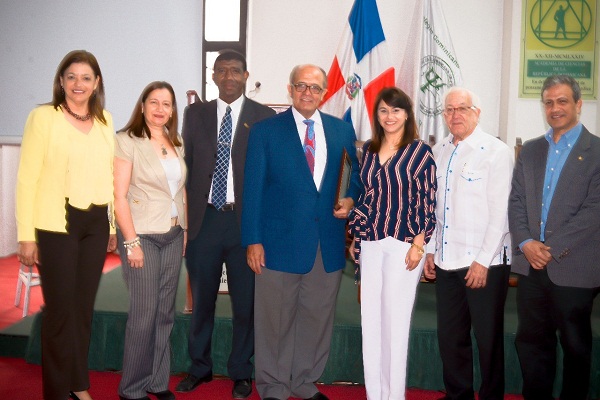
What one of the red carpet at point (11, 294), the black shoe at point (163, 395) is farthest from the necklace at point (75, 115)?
the red carpet at point (11, 294)

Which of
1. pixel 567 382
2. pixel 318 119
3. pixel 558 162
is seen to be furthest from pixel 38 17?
pixel 567 382

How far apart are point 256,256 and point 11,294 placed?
3.25 meters

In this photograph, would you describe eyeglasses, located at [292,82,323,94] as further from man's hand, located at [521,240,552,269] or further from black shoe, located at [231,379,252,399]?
black shoe, located at [231,379,252,399]

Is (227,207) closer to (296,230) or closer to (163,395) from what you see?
(296,230)

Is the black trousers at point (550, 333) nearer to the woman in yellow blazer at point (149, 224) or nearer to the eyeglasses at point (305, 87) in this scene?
the eyeglasses at point (305, 87)

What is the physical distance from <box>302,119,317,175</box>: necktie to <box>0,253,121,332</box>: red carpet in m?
2.13

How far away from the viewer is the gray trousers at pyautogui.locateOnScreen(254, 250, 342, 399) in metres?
2.63

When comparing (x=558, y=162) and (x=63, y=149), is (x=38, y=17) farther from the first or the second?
(x=558, y=162)

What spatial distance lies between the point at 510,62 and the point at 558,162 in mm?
3293

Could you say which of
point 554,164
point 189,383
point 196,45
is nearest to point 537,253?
point 554,164

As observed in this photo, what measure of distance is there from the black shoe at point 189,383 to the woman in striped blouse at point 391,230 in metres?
→ 0.96

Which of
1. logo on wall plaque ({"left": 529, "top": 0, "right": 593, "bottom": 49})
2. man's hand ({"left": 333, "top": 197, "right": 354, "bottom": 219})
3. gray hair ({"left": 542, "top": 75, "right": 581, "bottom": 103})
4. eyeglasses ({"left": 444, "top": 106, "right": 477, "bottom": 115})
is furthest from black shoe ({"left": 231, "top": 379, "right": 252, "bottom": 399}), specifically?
Answer: logo on wall plaque ({"left": 529, "top": 0, "right": 593, "bottom": 49})

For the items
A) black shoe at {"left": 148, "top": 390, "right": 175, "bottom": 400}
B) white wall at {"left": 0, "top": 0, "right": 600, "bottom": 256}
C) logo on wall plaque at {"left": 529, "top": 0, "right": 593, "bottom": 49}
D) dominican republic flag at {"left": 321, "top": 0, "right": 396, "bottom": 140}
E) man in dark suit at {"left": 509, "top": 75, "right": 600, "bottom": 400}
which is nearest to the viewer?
man in dark suit at {"left": 509, "top": 75, "right": 600, "bottom": 400}

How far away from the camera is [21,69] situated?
6246mm
